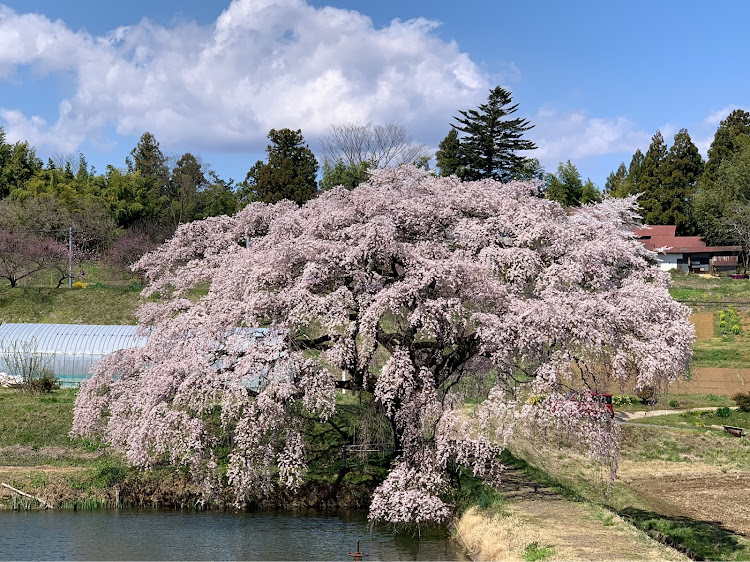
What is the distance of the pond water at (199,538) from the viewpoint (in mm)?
19812

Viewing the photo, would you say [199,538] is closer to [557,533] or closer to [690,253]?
[557,533]

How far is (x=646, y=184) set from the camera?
96250mm

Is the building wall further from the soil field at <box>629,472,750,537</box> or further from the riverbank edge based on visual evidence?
the riverbank edge

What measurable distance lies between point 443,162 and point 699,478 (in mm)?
50691

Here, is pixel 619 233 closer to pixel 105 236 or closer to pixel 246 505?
pixel 246 505

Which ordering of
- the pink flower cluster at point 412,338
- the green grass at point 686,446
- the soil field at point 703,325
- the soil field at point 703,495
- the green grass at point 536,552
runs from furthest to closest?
1. the soil field at point 703,325
2. the green grass at point 686,446
3. the soil field at point 703,495
4. the pink flower cluster at point 412,338
5. the green grass at point 536,552

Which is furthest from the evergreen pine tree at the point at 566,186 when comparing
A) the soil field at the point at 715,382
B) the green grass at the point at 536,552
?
the green grass at the point at 536,552

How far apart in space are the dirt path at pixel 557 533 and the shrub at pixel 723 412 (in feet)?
63.8

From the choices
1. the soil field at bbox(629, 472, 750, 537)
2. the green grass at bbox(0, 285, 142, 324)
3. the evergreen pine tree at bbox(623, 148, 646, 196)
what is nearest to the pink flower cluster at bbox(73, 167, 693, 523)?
the soil field at bbox(629, 472, 750, 537)

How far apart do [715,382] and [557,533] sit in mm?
32153

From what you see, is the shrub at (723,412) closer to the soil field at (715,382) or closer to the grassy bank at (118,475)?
the soil field at (715,382)

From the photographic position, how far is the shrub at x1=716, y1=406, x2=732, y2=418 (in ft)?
130

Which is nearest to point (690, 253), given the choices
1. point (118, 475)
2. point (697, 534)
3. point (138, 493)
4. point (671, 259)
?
point (671, 259)

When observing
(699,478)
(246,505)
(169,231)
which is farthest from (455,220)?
(169,231)
